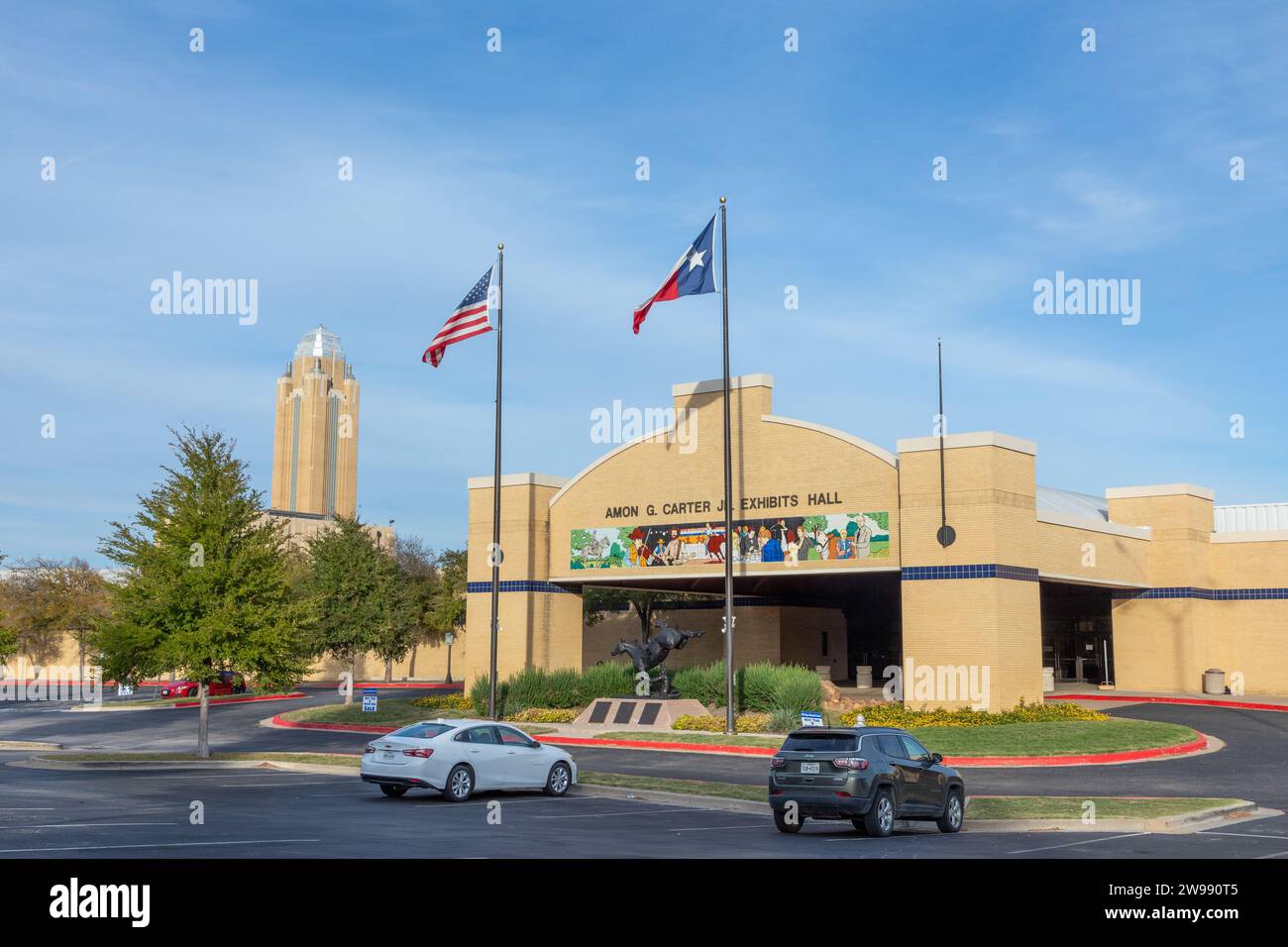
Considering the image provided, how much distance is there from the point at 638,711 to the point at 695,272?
13.0 m

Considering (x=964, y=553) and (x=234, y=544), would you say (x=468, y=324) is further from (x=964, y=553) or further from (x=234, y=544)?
(x=964, y=553)

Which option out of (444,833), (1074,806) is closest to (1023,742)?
(1074,806)

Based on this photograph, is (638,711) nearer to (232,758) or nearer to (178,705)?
(232,758)

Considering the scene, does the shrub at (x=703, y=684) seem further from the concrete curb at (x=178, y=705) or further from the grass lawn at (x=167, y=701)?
the grass lawn at (x=167, y=701)

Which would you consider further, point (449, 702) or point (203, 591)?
point (449, 702)

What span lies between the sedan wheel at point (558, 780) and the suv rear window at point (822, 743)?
6503mm

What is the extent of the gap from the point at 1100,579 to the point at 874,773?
96.9 ft

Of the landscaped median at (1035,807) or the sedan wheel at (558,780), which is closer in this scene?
the landscaped median at (1035,807)

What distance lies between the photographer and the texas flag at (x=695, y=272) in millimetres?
34188

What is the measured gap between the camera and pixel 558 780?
77.9 feet

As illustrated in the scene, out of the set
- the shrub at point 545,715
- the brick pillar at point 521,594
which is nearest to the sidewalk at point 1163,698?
the shrub at point 545,715

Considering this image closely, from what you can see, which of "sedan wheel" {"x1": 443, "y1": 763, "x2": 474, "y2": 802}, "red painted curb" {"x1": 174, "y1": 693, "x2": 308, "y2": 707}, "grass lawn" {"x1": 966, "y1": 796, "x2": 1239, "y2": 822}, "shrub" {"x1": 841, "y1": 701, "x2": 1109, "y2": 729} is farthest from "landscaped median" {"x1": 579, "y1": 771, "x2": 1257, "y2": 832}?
"red painted curb" {"x1": 174, "y1": 693, "x2": 308, "y2": 707}

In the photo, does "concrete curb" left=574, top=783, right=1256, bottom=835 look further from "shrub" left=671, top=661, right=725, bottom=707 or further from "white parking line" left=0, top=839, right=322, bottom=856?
"shrub" left=671, top=661, right=725, bottom=707
